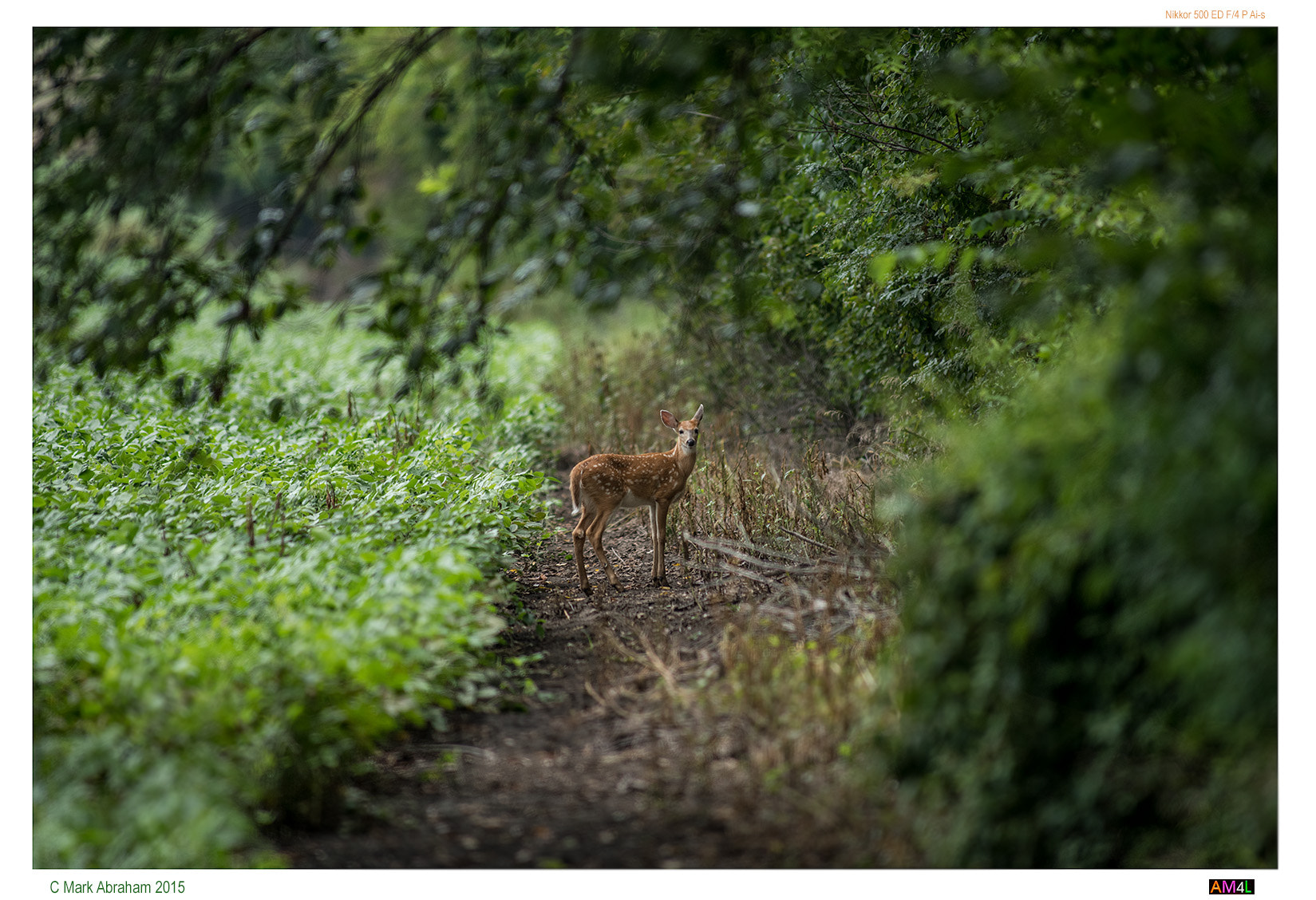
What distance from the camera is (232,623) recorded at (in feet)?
14.7

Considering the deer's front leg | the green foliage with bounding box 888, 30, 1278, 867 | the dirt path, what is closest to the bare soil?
the dirt path

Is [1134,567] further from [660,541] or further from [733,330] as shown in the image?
[660,541]

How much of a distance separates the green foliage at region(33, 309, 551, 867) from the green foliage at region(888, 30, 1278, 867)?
212 cm

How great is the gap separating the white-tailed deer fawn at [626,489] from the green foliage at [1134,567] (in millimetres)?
3643

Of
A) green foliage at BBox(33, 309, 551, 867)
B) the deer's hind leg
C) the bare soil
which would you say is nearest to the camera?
green foliage at BBox(33, 309, 551, 867)

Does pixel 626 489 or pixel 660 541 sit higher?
pixel 626 489

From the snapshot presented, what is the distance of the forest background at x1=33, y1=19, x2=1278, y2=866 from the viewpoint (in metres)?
3.13

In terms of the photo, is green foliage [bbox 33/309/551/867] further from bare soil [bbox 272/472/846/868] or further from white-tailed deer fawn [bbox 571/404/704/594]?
white-tailed deer fawn [bbox 571/404/704/594]

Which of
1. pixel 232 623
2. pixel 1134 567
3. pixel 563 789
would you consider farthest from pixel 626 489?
pixel 1134 567

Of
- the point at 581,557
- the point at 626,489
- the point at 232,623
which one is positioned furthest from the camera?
the point at 626,489

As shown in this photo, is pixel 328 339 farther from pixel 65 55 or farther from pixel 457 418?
pixel 65 55

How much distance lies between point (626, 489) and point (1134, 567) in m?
4.60

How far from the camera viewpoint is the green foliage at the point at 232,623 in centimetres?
355

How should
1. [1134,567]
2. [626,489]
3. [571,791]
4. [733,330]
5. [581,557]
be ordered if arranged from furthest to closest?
[626,489], [581,557], [733,330], [571,791], [1134,567]
